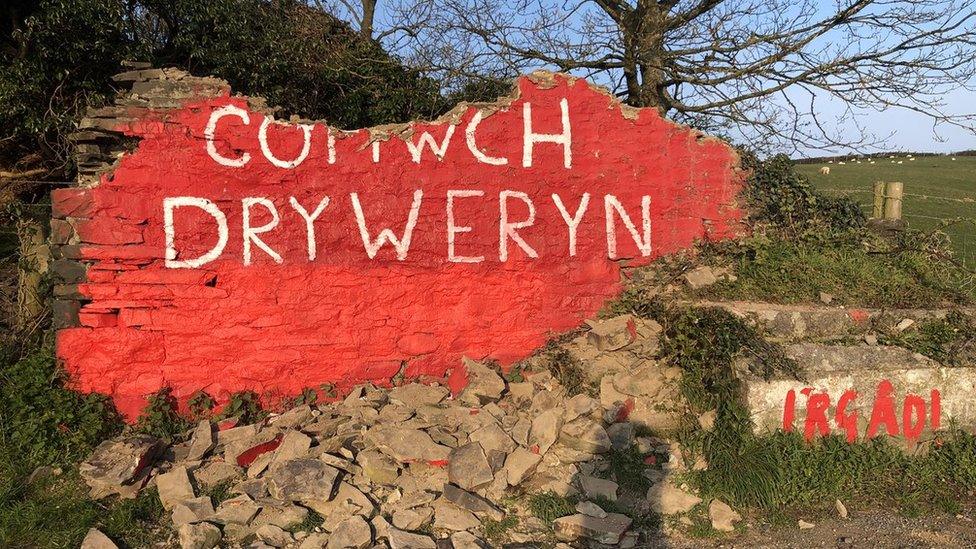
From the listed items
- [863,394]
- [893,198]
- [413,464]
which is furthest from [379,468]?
[893,198]

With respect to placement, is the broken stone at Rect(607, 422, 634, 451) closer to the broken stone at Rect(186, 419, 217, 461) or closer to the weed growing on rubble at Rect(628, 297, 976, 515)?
the weed growing on rubble at Rect(628, 297, 976, 515)

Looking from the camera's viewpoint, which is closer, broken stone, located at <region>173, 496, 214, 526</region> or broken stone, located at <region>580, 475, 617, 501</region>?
broken stone, located at <region>173, 496, 214, 526</region>

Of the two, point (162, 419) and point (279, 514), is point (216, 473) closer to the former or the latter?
point (279, 514)

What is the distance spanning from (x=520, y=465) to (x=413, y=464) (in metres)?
0.70

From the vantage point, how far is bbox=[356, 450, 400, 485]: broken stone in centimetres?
398

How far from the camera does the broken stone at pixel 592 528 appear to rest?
3631mm

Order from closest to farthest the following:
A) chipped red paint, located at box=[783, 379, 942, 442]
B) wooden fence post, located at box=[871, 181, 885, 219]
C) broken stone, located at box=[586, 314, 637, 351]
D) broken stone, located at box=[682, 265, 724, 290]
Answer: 1. chipped red paint, located at box=[783, 379, 942, 442]
2. broken stone, located at box=[586, 314, 637, 351]
3. broken stone, located at box=[682, 265, 724, 290]
4. wooden fence post, located at box=[871, 181, 885, 219]

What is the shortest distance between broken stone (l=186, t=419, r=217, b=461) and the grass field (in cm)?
1010

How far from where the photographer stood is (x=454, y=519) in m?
3.71

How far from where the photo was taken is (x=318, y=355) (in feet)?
16.5

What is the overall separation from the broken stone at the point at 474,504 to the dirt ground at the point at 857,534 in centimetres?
98

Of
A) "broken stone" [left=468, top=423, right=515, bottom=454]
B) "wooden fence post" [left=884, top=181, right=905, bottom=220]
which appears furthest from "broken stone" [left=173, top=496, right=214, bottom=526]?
"wooden fence post" [left=884, top=181, right=905, bottom=220]

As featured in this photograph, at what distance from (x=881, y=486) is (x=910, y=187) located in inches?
865

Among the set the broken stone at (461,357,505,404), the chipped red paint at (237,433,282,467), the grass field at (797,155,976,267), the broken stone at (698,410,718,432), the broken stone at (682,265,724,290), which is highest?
the grass field at (797,155,976,267)
